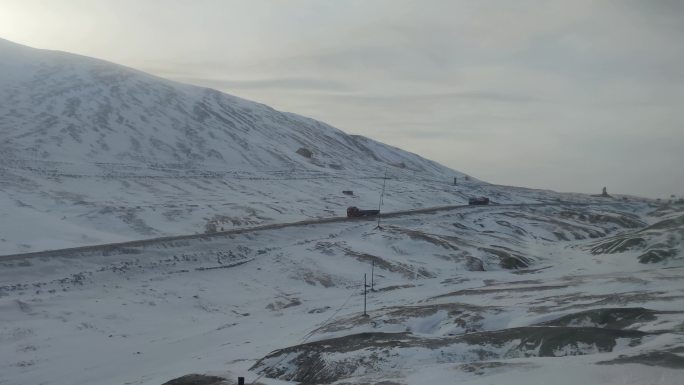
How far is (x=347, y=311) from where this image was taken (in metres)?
39.1

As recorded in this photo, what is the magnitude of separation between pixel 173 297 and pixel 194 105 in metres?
122

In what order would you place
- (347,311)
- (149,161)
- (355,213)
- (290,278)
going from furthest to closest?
(149,161) < (355,213) < (290,278) < (347,311)

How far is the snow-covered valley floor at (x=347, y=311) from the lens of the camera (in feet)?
71.5

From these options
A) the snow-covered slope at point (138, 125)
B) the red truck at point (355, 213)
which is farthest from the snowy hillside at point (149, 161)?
the red truck at point (355, 213)

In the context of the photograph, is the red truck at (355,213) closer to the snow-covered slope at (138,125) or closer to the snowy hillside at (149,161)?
the snowy hillside at (149,161)

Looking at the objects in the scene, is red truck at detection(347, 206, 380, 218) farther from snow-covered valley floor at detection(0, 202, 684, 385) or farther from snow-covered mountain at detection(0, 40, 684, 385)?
snow-covered valley floor at detection(0, 202, 684, 385)

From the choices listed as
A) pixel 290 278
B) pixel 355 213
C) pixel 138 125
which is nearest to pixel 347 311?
pixel 290 278

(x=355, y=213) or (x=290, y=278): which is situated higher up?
(x=355, y=213)

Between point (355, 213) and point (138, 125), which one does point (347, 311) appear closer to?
point (355, 213)

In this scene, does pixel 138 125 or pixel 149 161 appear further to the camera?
pixel 138 125

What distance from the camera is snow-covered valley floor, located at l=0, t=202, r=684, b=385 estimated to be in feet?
71.5

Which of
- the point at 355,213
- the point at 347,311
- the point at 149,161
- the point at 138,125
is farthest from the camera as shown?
the point at 138,125

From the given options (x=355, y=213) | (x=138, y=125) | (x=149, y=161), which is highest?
(x=138, y=125)

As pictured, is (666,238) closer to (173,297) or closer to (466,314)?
(466,314)
